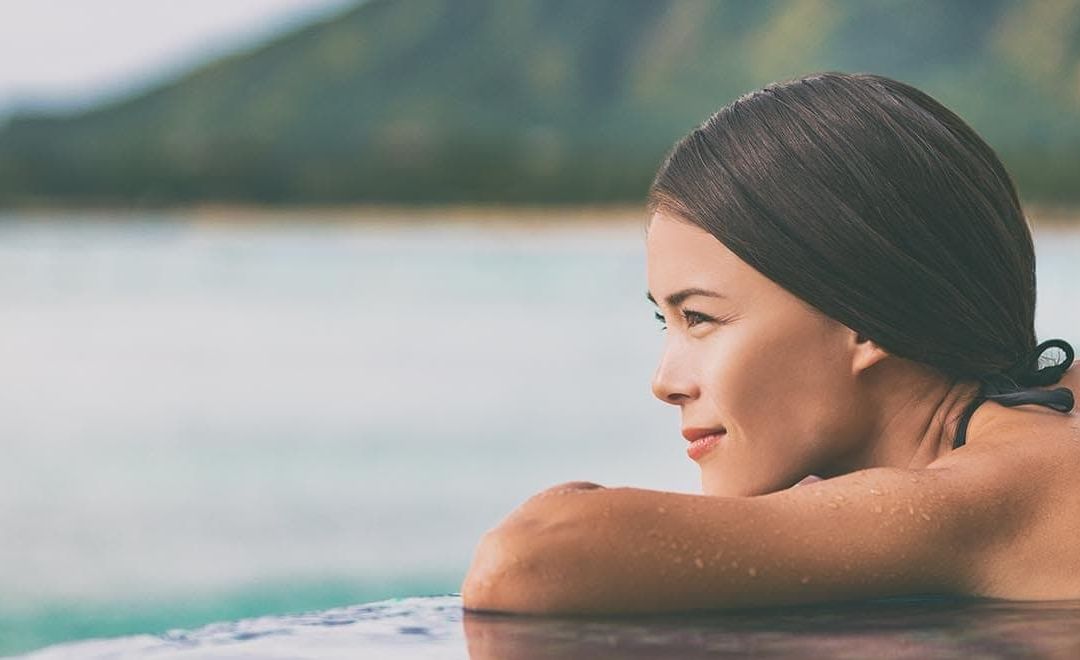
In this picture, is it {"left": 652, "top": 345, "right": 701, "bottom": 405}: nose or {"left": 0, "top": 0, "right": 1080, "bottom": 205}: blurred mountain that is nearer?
{"left": 652, "top": 345, "right": 701, "bottom": 405}: nose

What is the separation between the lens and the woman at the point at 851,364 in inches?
75.4

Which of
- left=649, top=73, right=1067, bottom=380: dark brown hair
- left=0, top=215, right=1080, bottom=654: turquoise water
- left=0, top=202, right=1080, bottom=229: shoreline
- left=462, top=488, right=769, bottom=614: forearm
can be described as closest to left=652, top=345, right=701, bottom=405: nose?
left=649, top=73, right=1067, bottom=380: dark brown hair

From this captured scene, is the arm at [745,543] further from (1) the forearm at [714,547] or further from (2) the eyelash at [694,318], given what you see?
(2) the eyelash at [694,318]

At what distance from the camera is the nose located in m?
2.12

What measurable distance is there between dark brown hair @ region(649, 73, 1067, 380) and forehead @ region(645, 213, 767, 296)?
0.05 ft

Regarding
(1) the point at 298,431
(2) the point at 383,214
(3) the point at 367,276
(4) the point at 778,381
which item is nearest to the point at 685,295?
(4) the point at 778,381

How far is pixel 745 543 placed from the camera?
1864 millimetres

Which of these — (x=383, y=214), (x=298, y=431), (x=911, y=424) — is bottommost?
(x=911, y=424)

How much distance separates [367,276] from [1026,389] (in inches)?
1676

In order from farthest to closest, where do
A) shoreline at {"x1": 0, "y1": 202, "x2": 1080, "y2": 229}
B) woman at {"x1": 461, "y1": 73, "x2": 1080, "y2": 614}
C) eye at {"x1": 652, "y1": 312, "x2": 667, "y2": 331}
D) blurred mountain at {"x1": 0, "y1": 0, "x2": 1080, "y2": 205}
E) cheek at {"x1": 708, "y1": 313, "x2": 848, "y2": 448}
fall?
blurred mountain at {"x1": 0, "y1": 0, "x2": 1080, "y2": 205}, shoreline at {"x1": 0, "y1": 202, "x2": 1080, "y2": 229}, eye at {"x1": 652, "y1": 312, "x2": 667, "y2": 331}, cheek at {"x1": 708, "y1": 313, "x2": 848, "y2": 448}, woman at {"x1": 461, "y1": 73, "x2": 1080, "y2": 614}

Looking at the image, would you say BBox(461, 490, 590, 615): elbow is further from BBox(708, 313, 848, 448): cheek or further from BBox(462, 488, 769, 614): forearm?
BBox(708, 313, 848, 448): cheek

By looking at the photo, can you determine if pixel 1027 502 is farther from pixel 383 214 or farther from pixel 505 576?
pixel 383 214

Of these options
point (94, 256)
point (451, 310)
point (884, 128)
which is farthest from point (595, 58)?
point (884, 128)

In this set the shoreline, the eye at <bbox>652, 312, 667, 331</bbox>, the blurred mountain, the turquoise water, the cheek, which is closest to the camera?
the cheek
